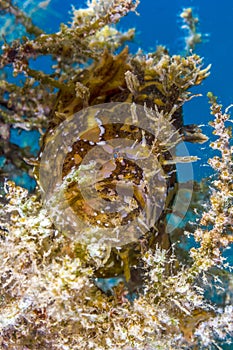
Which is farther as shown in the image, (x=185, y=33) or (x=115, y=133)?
(x=185, y=33)

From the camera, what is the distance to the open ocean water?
8.50 feet

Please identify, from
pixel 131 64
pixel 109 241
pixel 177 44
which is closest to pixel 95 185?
pixel 109 241

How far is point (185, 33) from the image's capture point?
300 centimetres

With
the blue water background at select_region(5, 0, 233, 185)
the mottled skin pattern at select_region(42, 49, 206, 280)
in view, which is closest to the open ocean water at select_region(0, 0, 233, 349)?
the blue water background at select_region(5, 0, 233, 185)

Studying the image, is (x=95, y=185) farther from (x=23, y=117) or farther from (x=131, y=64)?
(x=23, y=117)

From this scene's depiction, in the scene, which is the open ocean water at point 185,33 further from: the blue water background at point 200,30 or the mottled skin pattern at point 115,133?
the mottled skin pattern at point 115,133

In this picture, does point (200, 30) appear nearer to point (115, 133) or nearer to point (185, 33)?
point (185, 33)

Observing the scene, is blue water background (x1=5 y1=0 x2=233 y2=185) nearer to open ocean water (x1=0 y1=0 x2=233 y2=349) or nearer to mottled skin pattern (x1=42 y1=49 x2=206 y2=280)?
open ocean water (x1=0 y1=0 x2=233 y2=349)

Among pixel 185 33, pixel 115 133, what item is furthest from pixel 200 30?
pixel 115 133

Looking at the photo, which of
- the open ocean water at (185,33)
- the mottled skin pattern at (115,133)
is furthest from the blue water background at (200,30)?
the mottled skin pattern at (115,133)

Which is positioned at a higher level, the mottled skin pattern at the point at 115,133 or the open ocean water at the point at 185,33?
the open ocean water at the point at 185,33

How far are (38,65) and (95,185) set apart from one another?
4.83 feet

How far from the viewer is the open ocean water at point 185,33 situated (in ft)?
8.50

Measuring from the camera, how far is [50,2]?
9.54 feet
